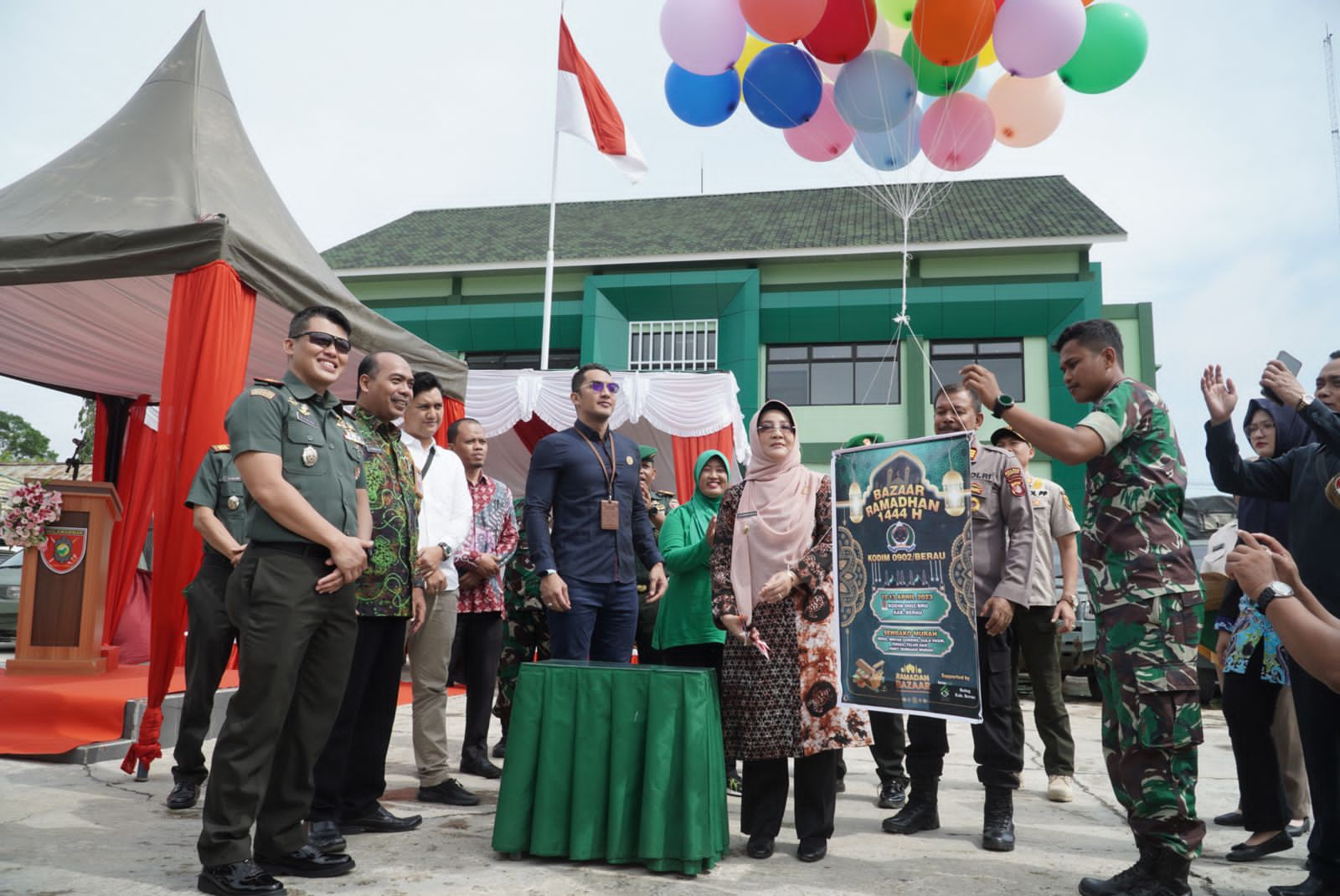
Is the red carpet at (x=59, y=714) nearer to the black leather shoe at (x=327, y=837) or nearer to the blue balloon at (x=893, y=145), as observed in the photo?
the black leather shoe at (x=327, y=837)

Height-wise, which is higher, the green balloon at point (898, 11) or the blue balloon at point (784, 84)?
the green balloon at point (898, 11)

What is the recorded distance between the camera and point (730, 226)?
22000 millimetres

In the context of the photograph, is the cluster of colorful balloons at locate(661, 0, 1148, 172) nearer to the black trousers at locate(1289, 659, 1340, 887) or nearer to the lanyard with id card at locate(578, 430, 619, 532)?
the lanyard with id card at locate(578, 430, 619, 532)

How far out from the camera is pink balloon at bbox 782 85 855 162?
A: 6.72 metres

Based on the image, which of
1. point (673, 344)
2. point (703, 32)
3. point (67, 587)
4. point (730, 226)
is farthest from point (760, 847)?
point (730, 226)

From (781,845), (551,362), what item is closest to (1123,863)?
(781,845)

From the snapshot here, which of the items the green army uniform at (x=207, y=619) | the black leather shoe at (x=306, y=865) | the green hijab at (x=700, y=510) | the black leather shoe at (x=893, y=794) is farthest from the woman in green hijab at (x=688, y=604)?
the green army uniform at (x=207, y=619)

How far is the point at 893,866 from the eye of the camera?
332cm

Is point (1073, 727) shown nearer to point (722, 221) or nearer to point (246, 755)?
point (246, 755)

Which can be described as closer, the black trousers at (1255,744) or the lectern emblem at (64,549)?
the black trousers at (1255,744)

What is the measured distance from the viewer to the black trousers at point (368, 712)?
3510 mm

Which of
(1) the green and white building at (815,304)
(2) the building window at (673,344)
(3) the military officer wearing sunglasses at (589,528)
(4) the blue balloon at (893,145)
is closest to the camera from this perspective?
(3) the military officer wearing sunglasses at (589,528)

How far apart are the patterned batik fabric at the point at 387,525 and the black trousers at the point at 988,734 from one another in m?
2.24

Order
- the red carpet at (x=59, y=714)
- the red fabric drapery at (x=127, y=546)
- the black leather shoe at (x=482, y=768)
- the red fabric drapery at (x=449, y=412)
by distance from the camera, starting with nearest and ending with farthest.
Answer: the black leather shoe at (x=482, y=768) < the red carpet at (x=59, y=714) < the red fabric drapery at (x=449, y=412) < the red fabric drapery at (x=127, y=546)
